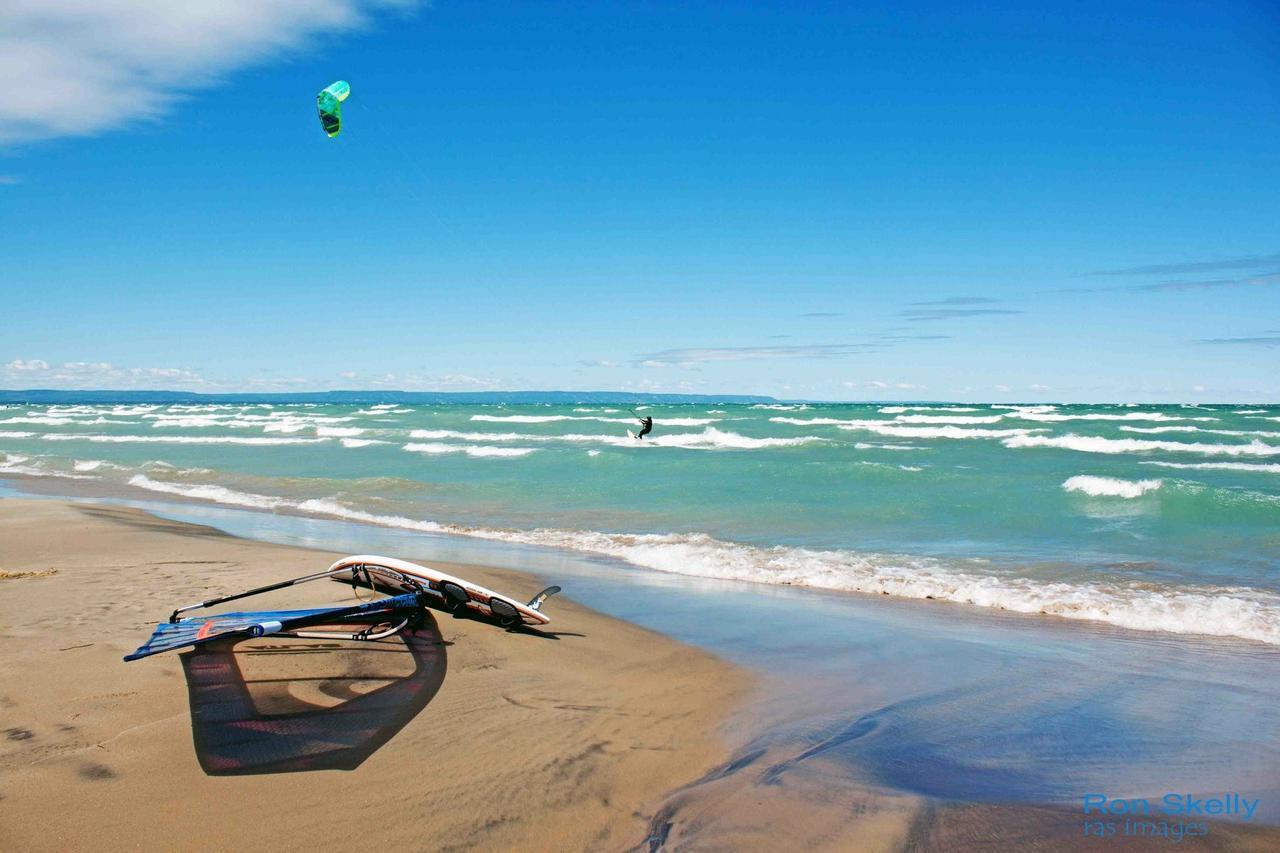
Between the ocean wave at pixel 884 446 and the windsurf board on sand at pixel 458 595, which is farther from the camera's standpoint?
the ocean wave at pixel 884 446

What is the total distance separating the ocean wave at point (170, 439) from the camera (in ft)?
124

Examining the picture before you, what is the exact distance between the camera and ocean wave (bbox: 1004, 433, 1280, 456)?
105ft

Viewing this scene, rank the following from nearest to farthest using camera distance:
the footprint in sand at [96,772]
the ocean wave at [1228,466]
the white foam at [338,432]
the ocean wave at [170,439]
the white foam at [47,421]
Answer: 1. the footprint in sand at [96,772]
2. the ocean wave at [1228,466]
3. the ocean wave at [170,439]
4. the white foam at [338,432]
5. the white foam at [47,421]

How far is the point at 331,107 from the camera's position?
1231 centimetres

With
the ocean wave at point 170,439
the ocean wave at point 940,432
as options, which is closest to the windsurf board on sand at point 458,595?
the ocean wave at point 170,439

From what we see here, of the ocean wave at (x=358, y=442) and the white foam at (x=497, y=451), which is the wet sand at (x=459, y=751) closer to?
the white foam at (x=497, y=451)

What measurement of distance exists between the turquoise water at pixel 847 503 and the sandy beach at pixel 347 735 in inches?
189

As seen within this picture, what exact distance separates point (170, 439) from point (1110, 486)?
4043 centimetres

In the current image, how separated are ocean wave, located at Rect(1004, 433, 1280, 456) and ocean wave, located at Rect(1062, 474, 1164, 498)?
46.1 feet

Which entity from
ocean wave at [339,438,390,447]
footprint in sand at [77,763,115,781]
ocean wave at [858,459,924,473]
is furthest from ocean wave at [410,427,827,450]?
footprint in sand at [77,763,115,781]

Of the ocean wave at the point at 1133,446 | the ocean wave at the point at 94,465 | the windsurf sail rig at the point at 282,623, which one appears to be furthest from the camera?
the ocean wave at the point at 1133,446

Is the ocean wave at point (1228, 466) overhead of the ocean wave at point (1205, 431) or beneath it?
beneath

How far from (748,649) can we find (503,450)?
26094 mm

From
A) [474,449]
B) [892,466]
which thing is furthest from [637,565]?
[474,449]
